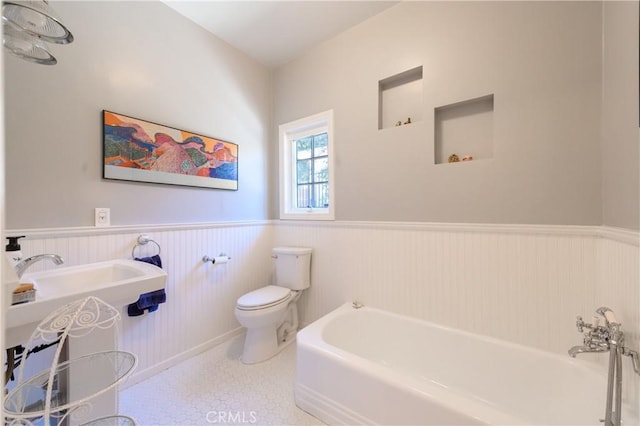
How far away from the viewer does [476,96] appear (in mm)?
1548

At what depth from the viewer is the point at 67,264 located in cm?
138

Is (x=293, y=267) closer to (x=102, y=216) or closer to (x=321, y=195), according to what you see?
(x=321, y=195)

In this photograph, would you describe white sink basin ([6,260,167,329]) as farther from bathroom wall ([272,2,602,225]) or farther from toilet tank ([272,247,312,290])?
bathroom wall ([272,2,602,225])

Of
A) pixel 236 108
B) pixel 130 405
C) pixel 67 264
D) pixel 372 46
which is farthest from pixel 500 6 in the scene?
pixel 130 405

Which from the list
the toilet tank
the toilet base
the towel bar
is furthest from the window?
the towel bar

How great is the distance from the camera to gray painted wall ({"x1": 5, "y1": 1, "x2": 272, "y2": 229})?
1278 mm

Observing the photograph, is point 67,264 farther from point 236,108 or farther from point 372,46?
point 372,46

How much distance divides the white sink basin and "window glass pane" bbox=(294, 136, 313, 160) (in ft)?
5.45

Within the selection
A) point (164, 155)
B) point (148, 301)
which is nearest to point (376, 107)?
point (164, 155)

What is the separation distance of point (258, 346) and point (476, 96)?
226 centimetres

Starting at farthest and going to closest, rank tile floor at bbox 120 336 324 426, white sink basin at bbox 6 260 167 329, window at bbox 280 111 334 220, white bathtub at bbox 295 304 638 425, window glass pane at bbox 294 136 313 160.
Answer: window glass pane at bbox 294 136 313 160 → window at bbox 280 111 334 220 → tile floor at bbox 120 336 324 426 → white bathtub at bbox 295 304 638 425 → white sink basin at bbox 6 260 167 329

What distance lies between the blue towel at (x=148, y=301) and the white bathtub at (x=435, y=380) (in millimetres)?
980

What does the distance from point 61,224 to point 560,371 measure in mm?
2709

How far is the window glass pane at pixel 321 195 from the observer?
2377 mm
